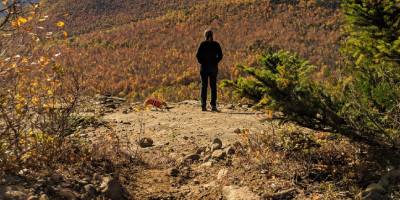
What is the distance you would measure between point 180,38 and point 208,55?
60.8ft

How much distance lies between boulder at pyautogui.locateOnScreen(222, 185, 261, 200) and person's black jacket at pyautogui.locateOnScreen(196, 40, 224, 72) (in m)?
5.92

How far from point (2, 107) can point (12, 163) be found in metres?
0.63

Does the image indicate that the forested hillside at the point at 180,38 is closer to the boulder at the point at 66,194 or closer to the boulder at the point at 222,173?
the boulder at the point at 222,173

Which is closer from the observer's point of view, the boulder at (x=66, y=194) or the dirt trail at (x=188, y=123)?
the boulder at (x=66, y=194)

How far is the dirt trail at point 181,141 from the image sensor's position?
5.47 m

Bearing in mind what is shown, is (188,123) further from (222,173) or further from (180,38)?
(180,38)

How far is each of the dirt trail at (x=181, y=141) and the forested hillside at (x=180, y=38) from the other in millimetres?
4833

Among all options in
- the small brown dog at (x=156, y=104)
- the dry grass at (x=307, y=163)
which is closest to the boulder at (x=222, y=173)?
the dry grass at (x=307, y=163)

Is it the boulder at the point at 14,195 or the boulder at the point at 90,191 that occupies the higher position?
the boulder at the point at 14,195

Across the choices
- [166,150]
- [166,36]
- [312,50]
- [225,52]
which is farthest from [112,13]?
[166,150]

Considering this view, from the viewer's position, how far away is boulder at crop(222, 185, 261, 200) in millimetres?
4960

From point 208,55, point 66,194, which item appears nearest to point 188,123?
point 208,55

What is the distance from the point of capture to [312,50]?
23812 millimetres

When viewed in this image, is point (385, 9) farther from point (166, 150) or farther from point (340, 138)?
point (166, 150)
